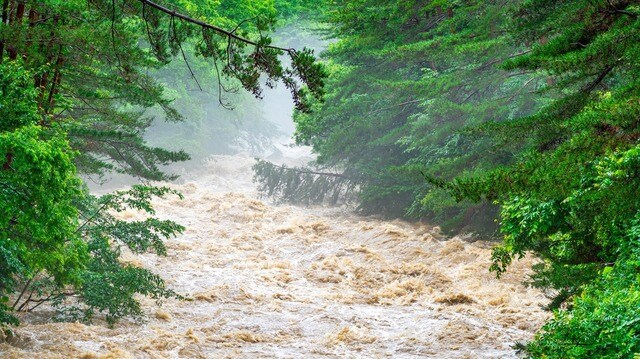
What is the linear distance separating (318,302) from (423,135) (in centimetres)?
802

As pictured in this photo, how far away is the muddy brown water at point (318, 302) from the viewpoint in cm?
946

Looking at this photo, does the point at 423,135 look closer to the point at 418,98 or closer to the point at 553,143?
the point at 418,98

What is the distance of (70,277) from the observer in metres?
7.76

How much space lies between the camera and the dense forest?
5.56 meters

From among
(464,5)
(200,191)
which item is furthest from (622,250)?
(200,191)

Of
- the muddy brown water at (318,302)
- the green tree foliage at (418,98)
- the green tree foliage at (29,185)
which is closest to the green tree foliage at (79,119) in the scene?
the green tree foliage at (29,185)

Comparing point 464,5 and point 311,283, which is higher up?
point 464,5

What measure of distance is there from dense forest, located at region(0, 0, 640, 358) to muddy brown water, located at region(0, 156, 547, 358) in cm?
70

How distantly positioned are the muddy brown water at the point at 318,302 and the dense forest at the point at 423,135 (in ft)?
2.29

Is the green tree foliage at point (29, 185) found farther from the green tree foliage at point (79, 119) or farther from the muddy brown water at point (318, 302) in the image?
the muddy brown water at point (318, 302)

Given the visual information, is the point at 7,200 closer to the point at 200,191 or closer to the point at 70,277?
the point at 70,277

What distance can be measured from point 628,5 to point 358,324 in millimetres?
6410

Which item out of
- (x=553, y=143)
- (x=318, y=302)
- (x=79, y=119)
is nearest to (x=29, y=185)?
(x=553, y=143)

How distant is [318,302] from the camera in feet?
41.8
